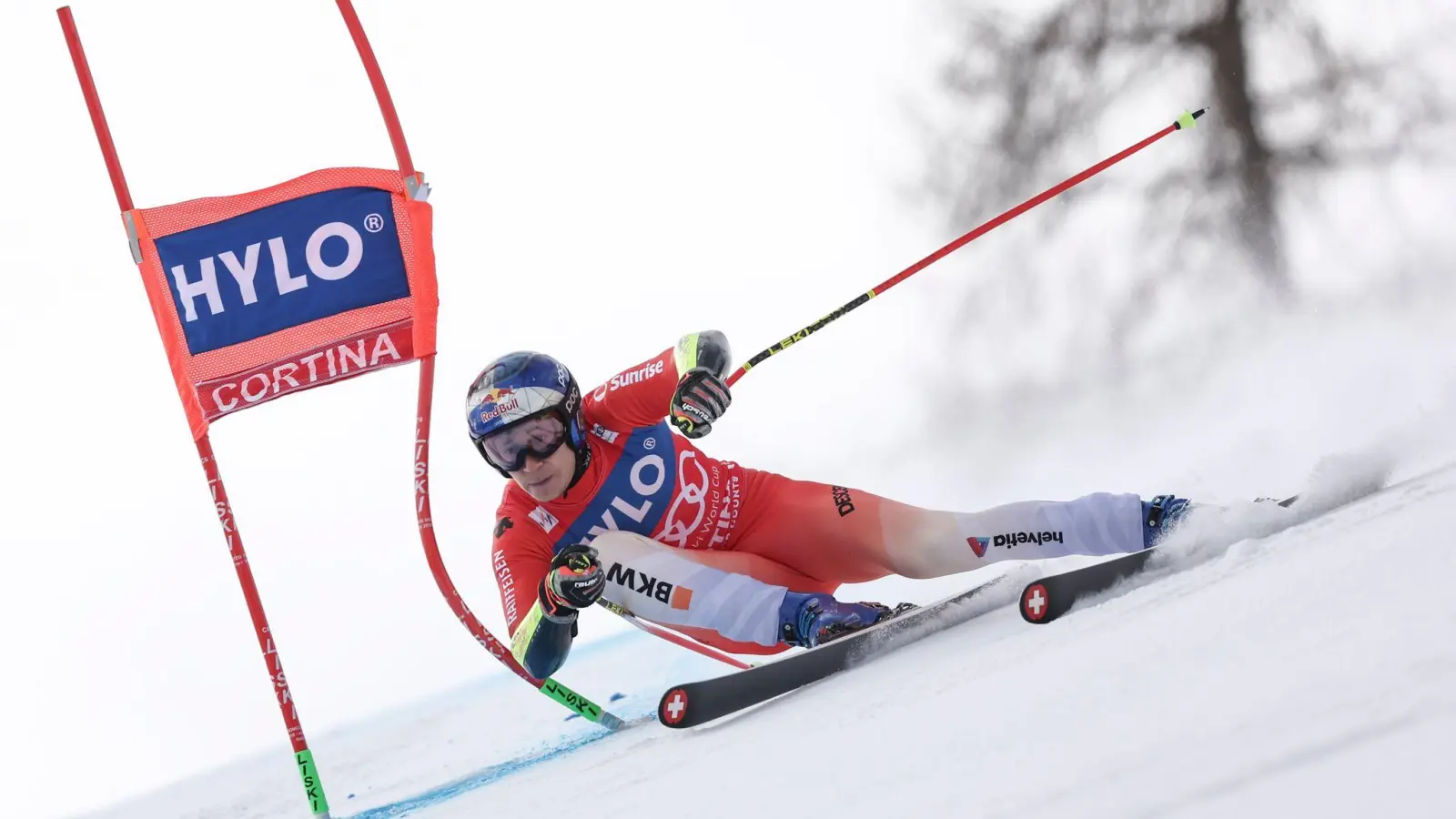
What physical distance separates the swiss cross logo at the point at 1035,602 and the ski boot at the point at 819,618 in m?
0.61

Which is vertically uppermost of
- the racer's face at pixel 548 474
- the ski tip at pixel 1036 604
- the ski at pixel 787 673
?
the racer's face at pixel 548 474

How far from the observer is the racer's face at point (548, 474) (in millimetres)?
3107

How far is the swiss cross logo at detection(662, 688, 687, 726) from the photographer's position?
8.57 ft

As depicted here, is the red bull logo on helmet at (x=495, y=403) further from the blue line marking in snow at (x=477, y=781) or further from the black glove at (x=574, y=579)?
the blue line marking in snow at (x=477, y=781)

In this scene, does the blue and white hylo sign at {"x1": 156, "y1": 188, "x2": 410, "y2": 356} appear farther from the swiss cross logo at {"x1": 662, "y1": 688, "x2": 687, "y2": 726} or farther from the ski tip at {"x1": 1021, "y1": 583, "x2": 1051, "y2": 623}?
the ski tip at {"x1": 1021, "y1": 583, "x2": 1051, "y2": 623}

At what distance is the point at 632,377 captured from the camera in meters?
3.25

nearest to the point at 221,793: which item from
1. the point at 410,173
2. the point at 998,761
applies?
the point at 410,173

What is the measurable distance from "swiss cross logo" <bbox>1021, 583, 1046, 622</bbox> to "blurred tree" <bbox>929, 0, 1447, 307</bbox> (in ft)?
14.9

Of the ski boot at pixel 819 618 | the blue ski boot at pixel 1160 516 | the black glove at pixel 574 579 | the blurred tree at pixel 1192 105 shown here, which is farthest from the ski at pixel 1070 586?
the blurred tree at pixel 1192 105

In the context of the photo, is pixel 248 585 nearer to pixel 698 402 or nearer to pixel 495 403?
pixel 495 403

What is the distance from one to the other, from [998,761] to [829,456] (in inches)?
207

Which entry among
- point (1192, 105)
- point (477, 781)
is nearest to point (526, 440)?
point (477, 781)

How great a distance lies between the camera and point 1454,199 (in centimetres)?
582

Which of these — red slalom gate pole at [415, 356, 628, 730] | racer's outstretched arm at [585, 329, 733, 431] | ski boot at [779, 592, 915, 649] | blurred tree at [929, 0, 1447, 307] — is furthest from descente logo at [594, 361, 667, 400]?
blurred tree at [929, 0, 1447, 307]
